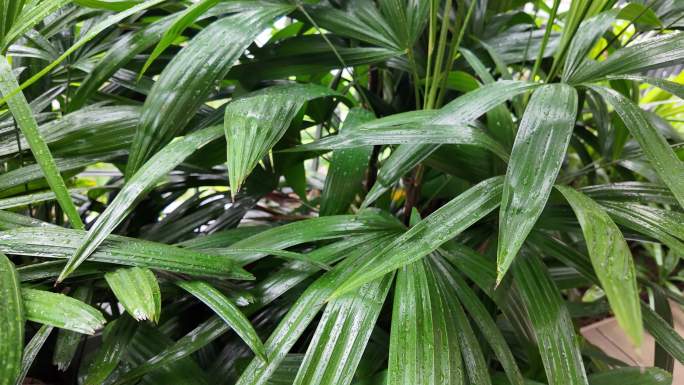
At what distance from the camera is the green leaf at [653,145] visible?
1.40 feet

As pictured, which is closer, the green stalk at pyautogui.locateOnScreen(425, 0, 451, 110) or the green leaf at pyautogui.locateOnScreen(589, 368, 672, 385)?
the green leaf at pyautogui.locateOnScreen(589, 368, 672, 385)

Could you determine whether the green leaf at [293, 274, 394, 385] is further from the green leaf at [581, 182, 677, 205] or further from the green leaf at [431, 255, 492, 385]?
the green leaf at [581, 182, 677, 205]

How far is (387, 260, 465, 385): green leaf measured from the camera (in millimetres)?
417

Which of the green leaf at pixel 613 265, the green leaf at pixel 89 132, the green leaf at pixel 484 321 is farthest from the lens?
the green leaf at pixel 89 132

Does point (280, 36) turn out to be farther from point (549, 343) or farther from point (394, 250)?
point (549, 343)

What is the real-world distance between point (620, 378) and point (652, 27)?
0.55 meters

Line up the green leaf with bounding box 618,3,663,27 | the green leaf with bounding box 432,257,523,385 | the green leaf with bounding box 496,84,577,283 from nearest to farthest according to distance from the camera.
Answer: the green leaf with bounding box 496,84,577,283, the green leaf with bounding box 432,257,523,385, the green leaf with bounding box 618,3,663,27

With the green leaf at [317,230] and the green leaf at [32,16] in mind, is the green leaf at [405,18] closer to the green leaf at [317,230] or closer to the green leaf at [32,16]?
the green leaf at [317,230]

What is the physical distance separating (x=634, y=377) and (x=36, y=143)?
0.68 meters

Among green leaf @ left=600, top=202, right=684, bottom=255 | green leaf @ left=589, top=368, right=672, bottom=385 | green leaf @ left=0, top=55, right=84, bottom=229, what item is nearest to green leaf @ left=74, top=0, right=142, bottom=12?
green leaf @ left=0, top=55, right=84, bottom=229

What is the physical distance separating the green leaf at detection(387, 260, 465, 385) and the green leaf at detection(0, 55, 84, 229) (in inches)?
13.3

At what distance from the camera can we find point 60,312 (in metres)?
0.42

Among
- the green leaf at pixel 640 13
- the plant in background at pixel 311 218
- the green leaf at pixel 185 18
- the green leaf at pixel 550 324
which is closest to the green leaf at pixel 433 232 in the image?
the plant in background at pixel 311 218

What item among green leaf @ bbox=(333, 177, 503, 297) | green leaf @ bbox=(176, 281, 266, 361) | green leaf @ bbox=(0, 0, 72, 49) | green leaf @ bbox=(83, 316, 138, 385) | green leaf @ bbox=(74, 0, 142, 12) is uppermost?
green leaf @ bbox=(74, 0, 142, 12)
